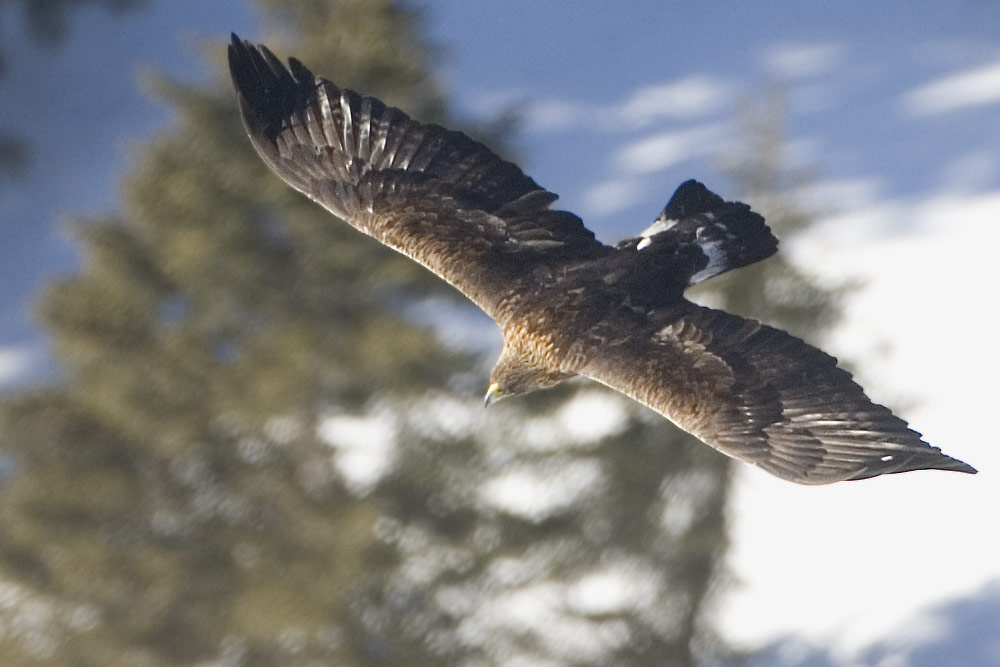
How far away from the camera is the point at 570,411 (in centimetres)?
1274

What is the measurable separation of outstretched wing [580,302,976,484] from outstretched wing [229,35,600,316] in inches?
23.0

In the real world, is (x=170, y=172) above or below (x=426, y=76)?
below

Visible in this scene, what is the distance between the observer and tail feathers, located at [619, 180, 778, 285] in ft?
16.0

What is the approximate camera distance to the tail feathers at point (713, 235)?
488 cm

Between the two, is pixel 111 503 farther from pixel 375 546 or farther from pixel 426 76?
pixel 426 76

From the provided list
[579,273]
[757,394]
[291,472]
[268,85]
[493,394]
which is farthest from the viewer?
[291,472]

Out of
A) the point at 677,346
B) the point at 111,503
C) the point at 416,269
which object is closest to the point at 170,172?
the point at 416,269

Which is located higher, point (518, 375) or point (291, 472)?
point (291, 472)

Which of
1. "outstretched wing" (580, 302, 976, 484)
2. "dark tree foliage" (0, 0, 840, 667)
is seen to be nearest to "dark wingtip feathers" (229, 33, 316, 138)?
"outstretched wing" (580, 302, 976, 484)

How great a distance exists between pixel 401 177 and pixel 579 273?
0.85 metres

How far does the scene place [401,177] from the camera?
5133mm

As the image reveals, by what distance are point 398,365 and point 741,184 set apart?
143 inches

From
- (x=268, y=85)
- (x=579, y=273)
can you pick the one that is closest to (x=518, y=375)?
(x=579, y=273)

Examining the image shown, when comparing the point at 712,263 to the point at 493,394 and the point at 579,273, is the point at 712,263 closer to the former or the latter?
the point at 579,273
